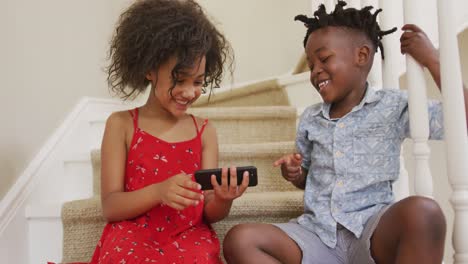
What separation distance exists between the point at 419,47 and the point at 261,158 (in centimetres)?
70

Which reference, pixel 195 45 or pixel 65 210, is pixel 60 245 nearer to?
pixel 65 210

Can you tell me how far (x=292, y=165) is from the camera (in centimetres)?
120

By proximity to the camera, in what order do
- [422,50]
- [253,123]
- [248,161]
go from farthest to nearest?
[253,123]
[248,161]
[422,50]

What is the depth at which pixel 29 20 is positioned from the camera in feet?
5.35

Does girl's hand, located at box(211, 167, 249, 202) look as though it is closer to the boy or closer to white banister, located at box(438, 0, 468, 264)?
the boy

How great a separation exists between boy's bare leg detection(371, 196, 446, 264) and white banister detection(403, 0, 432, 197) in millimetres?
97

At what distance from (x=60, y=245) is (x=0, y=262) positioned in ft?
0.51

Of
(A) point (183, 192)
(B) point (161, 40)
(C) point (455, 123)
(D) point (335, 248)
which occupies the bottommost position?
(D) point (335, 248)

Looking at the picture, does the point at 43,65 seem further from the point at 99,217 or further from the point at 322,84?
the point at 322,84

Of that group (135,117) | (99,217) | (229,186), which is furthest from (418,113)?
(99,217)

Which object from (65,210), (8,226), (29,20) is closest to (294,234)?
(65,210)

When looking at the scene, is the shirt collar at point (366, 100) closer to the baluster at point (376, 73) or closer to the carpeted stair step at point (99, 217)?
the baluster at point (376, 73)

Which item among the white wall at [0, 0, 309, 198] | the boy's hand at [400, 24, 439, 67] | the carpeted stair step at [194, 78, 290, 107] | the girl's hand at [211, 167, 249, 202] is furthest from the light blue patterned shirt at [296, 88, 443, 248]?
the carpeted stair step at [194, 78, 290, 107]

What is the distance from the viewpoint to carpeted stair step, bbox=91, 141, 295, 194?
1628 millimetres
